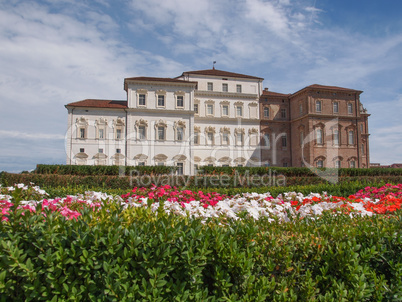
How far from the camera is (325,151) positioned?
35906 millimetres

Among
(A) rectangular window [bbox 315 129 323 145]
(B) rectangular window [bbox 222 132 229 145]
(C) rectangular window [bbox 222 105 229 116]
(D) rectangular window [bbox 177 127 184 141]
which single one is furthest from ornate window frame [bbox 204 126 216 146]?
(A) rectangular window [bbox 315 129 323 145]

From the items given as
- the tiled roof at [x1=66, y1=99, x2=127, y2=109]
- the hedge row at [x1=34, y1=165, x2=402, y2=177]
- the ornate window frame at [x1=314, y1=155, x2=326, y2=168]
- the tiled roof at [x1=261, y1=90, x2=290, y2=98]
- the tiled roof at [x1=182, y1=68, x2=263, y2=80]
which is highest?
the tiled roof at [x1=182, y1=68, x2=263, y2=80]

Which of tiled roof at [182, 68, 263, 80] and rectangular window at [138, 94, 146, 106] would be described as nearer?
rectangular window at [138, 94, 146, 106]

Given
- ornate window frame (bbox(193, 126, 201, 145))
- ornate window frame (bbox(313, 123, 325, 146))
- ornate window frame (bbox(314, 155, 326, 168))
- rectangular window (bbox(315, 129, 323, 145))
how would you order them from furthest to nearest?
rectangular window (bbox(315, 129, 323, 145)), ornate window frame (bbox(313, 123, 325, 146)), ornate window frame (bbox(193, 126, 201, 145)), ornate window frame (bbox(314, 155, 326, 168))

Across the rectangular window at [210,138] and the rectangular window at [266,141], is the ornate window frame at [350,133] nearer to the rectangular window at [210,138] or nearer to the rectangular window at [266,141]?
the rectangular window at [266,141]

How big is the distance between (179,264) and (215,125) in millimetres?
34526

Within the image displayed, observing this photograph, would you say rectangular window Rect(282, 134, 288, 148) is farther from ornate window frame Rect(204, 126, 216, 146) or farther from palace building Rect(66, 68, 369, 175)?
ornate window frame Rect(204, 126, 216, 146)

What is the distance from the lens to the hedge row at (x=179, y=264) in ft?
7.38

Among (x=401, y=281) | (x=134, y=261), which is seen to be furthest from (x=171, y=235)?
(x=401, y=281)

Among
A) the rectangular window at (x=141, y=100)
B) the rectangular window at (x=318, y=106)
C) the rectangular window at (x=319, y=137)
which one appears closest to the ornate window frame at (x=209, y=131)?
the rectangular window at (x=141, y=100)

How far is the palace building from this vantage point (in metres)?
31.6

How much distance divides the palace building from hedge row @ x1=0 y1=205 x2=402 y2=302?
2870cm

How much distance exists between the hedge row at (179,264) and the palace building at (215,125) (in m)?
28.7

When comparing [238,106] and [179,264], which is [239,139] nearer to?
[238,106]
